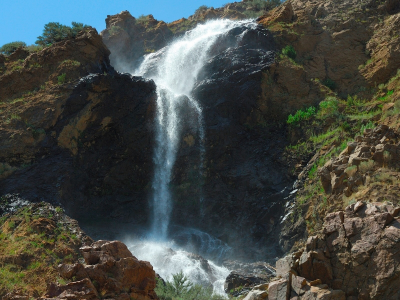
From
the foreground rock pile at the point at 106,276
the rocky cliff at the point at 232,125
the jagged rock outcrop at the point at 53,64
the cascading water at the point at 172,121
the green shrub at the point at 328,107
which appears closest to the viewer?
the foreground rock pile at the point at 106,276

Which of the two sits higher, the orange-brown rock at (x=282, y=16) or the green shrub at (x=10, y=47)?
the green shrub at (x=10, y=47)

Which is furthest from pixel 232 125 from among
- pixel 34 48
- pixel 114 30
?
pixel 114 30

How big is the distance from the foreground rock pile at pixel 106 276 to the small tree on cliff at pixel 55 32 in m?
21.4

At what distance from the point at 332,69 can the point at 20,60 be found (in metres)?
21.4

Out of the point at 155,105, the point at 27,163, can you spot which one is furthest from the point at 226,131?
the point at 27,163

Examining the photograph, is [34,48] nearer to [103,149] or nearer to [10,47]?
[10,47]

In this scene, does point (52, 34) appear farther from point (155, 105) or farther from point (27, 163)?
point (27, 163)

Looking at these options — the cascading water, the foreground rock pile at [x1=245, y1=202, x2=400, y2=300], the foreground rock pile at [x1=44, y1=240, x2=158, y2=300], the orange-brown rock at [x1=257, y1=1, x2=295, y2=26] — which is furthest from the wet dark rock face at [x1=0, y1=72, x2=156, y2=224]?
the foreground rock pile at [x1=245, y1=202, x2=400, y2=300]

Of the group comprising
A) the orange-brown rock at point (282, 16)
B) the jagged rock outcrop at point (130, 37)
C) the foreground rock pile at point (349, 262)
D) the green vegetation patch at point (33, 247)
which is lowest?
the foreground rock pile at point (349, 262)

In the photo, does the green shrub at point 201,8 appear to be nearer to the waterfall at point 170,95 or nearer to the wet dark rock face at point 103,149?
the waterfall at point 170,95

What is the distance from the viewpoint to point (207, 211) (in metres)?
24.2

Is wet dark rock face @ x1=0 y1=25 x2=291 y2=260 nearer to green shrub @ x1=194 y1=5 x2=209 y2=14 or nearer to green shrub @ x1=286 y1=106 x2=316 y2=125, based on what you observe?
green shrub @ x1=286 y1=106 x2=316 y2=125

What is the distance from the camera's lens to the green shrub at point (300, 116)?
24.6 metres

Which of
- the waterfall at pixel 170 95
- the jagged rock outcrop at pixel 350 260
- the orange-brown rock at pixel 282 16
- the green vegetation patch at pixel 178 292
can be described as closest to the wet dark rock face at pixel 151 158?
the waterfall at pixel 170 95
